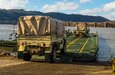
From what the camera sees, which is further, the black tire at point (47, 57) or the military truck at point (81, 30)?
the military truck at point (81, 30)

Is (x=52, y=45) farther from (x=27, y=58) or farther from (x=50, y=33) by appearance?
(x=27, y=58)

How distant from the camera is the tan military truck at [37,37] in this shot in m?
23.5

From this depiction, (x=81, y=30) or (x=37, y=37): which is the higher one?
(x=37, y=37)

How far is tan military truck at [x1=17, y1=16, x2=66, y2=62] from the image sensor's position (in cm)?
2345

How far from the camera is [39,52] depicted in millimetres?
23609

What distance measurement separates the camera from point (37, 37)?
23.7 meters

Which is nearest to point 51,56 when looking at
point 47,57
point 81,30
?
point 47,57

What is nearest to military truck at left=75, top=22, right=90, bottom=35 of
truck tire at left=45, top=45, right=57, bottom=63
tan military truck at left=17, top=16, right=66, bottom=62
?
tan military truck at left=17, top=16, right=66, bottom=62

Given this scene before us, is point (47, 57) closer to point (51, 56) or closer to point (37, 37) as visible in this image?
point (51, 56)

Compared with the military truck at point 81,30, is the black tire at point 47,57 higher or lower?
lower

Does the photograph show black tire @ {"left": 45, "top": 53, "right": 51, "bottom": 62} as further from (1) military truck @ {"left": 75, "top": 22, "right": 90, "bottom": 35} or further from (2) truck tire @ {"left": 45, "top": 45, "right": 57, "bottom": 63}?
(1) military truck @ {"left": 75, "top": 22, "right": 90, "bottom": 35}

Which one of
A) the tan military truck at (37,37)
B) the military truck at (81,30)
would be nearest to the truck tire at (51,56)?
the tan military truck at (37,37)

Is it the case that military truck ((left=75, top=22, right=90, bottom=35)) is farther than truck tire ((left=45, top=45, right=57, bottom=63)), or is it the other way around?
military truck ((left=75, top=22, right=90, bottom=35))

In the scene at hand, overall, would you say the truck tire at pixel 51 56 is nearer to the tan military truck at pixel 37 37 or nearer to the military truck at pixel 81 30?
the tan military truck at pixel 37 37
